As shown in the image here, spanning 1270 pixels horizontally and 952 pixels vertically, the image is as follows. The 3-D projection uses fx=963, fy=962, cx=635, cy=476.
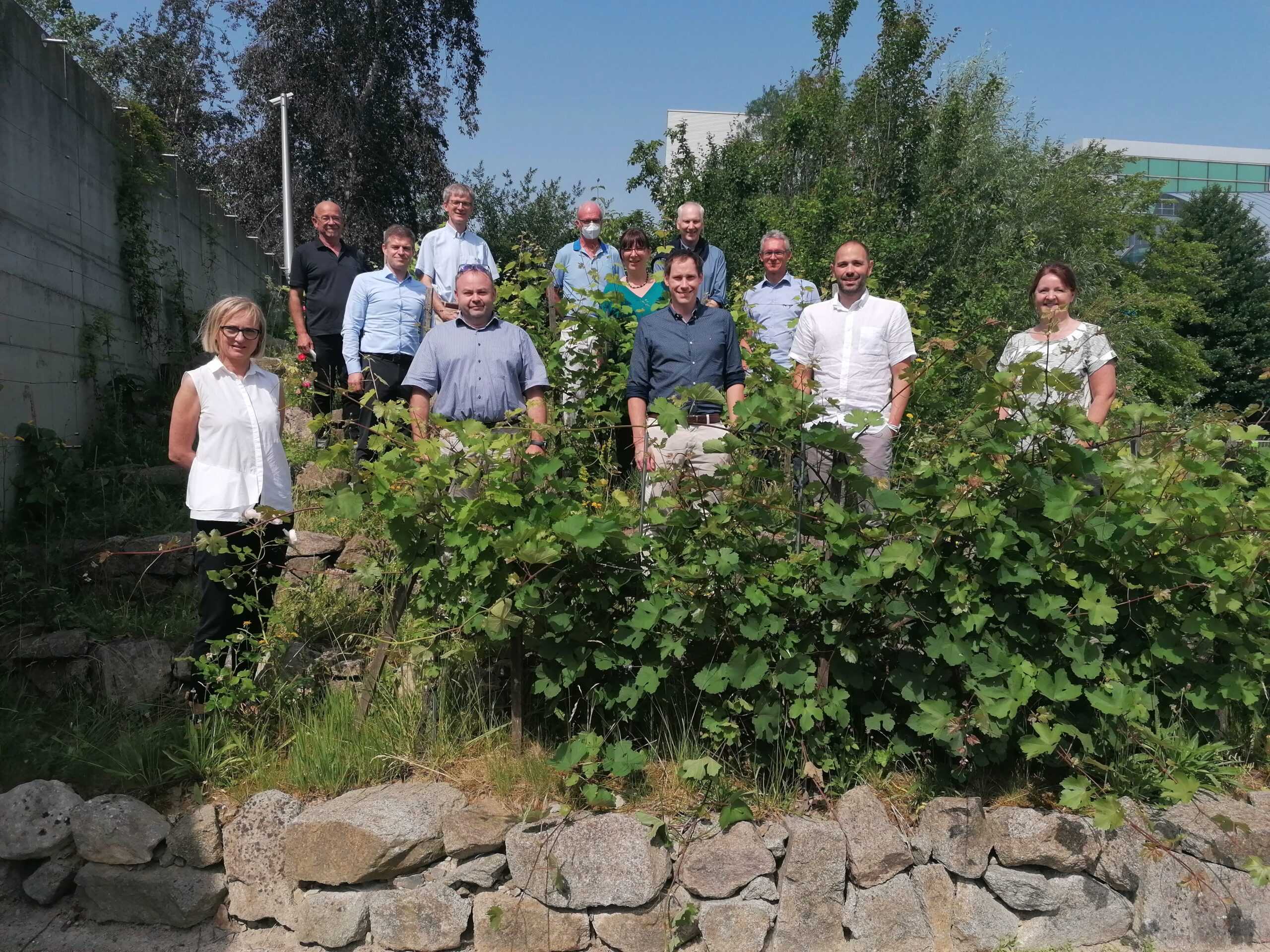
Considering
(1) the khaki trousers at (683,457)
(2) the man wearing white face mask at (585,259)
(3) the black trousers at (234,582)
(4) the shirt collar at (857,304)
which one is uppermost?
(2) the man wearing white face mask at (585,259)

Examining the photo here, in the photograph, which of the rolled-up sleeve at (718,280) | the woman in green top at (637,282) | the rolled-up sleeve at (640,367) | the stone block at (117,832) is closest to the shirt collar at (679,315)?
the rolled-up sleeve at (640,367)

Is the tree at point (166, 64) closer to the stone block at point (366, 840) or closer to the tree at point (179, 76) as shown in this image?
the tree at point (179, 76)

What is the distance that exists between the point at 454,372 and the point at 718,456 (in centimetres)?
116

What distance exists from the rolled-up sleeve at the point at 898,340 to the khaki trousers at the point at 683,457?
3.00ft

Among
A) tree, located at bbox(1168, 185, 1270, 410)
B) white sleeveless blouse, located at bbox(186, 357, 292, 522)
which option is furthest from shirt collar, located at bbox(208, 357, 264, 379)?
tree, located at bbox(1168, 185, 1270, 410)

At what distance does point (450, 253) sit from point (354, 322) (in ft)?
2.49

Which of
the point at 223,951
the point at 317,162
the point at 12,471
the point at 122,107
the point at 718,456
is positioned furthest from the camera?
the point at 317,162

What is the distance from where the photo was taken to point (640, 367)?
4188 mm

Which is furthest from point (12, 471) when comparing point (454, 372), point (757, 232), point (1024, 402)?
point (757, 232)

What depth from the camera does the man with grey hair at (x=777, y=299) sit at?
5387 millimetres

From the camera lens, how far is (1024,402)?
118 inches

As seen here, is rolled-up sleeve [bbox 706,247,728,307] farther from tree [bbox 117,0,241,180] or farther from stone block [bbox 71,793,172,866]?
tree [bbox 117,0,241,180]

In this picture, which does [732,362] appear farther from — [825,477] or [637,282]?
[637,282]

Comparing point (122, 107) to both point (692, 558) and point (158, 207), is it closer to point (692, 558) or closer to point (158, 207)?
point (158, 207)
